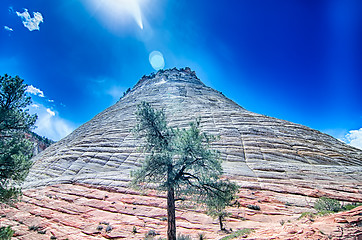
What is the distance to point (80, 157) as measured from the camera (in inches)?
966

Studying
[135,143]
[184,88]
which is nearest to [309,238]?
[135,143]

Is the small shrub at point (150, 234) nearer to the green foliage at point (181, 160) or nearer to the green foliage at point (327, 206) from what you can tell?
the green foliage at point (181, 160)

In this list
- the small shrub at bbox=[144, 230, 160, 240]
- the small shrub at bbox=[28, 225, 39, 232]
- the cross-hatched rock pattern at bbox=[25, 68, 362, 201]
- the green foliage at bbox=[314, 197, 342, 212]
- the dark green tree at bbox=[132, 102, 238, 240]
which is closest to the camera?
the dark green tree at bbox=[132, 102, 238, 240]

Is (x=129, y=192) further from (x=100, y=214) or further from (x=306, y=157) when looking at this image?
(x=306, y=157)

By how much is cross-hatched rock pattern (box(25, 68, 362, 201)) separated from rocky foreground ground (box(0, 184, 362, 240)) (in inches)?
79.5

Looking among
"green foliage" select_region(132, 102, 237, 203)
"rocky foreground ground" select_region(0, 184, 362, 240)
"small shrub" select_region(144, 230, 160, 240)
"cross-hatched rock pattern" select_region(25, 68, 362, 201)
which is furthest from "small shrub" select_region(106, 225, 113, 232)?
"cross-hatched rock pattern" select_region(25, 68, 362, 201)

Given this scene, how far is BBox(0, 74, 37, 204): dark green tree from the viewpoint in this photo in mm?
9430

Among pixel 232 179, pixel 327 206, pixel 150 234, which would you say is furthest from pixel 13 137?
pixel 327 206

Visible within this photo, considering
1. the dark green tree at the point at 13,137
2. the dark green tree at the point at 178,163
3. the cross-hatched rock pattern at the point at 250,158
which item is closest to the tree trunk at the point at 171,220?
the dark green tree at the point at 178,163

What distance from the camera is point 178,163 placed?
31.8 feet

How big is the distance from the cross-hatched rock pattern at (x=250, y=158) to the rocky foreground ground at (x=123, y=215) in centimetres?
202

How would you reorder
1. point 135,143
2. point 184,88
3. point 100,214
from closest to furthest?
point 100,214 < point 135,143 < point 184,88

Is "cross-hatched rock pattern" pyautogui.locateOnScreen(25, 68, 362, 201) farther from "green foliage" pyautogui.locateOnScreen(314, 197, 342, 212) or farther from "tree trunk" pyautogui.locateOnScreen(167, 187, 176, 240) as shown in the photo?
"tree trunk" pyautogui.locateOnScreen(167, 187, 176, 240)

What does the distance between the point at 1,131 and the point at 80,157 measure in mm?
15063
